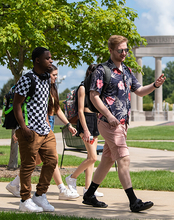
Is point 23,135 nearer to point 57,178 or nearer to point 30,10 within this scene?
point 57,178

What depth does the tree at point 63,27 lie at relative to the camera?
7266 mm

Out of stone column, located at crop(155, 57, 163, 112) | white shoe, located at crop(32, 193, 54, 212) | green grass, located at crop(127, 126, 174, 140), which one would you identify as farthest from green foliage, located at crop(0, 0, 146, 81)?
stone column, located at crop(155, 57, 163, 112)

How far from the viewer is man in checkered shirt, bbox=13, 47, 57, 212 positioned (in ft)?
13.4

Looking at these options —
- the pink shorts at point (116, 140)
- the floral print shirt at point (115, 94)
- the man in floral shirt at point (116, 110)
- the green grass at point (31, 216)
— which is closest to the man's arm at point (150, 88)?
the man in floral shirt at point (116, 110)

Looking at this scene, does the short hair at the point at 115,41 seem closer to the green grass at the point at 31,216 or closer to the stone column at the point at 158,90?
the green grass at the point at 31,216

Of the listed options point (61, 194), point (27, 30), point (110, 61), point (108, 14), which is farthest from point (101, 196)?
point (108, 14)

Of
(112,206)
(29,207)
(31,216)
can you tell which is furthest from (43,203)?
(112,206)

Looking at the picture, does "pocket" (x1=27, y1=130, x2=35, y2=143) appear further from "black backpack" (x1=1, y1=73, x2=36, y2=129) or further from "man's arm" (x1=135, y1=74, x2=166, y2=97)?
"man's arm" (x1=135, y1=74, x2=166, y2=97)

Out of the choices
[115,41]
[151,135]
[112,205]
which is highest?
[115,41]

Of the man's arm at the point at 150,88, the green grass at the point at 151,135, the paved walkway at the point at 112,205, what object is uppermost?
the man's arm at the point at 150,88

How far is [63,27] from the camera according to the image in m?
8.48

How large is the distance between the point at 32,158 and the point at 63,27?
5045 mm

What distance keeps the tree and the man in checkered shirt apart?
107 inches

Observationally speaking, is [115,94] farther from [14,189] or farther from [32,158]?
[14,189]
